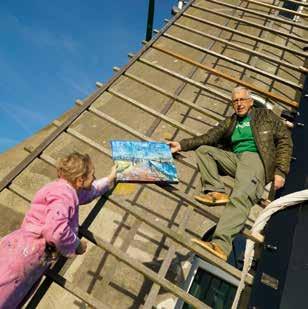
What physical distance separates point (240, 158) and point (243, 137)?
10.2 inches

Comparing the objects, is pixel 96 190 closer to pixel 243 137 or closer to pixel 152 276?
pixel 152 276

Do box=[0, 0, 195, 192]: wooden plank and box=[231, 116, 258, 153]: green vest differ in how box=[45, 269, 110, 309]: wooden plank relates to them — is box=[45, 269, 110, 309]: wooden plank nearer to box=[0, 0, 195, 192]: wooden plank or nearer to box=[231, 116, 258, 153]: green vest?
box=[0, 0, 195, 192]: wooden plank

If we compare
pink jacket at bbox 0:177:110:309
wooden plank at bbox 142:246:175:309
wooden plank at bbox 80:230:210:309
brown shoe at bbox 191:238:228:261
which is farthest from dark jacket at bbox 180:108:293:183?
pink jacket at bbox 0:177:110:309

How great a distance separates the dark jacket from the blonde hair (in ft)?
5.03

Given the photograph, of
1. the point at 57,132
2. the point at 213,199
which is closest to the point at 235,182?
the point at 213,199

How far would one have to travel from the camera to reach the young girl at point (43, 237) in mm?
2631

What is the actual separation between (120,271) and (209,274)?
3.88ft

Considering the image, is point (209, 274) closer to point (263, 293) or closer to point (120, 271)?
point (120, 271)

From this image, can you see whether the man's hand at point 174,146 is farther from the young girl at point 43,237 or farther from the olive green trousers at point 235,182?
the young girl at point 43,237

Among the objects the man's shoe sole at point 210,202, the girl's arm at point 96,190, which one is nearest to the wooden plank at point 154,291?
the man's shoe sole at point 210,202

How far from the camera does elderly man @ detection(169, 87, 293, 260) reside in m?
3.49

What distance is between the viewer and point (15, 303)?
272 cm

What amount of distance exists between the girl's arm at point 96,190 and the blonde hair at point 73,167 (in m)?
0.28

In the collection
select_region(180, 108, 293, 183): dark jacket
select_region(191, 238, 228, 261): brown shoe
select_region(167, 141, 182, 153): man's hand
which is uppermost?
select_region(180, 108, 293, 183): dark jacket
